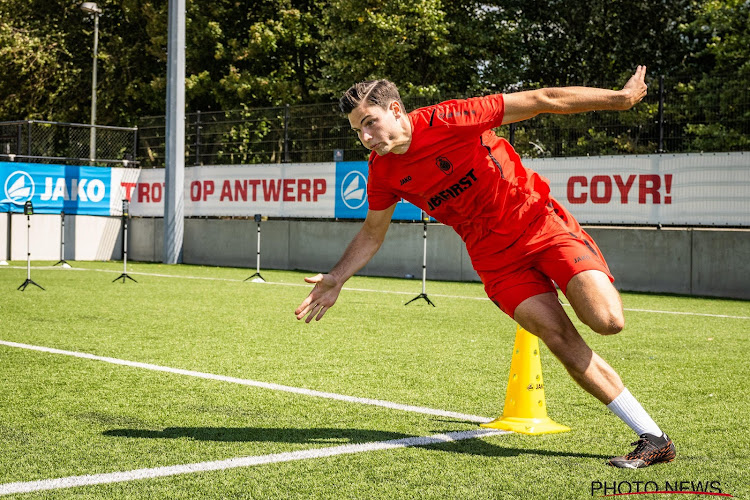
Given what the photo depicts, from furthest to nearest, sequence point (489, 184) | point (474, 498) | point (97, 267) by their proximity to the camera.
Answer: point (97, 267) < point (489, 184) < point (474, 498)

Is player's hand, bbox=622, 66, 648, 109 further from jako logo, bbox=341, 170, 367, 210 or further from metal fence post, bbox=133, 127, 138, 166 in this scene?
metal fence post, bbox=133, 127, 138, 166

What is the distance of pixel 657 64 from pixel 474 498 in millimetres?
30804

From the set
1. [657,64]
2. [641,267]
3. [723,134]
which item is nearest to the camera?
[723,134]

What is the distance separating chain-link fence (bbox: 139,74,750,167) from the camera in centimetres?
1595

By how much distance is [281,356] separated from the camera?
323 inches

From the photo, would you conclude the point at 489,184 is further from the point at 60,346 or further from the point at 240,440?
the point at 60,346

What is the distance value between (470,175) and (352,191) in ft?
54.4

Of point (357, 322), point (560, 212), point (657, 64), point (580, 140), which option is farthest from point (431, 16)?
point (560, 212)

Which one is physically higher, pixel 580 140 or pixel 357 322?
pixel 580 140

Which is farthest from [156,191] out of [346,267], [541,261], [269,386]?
[541,261]

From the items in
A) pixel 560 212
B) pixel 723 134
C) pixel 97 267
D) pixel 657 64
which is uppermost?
pixel 657 64

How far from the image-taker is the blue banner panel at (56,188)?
2378 cm

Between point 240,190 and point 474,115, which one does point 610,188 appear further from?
point 474,115

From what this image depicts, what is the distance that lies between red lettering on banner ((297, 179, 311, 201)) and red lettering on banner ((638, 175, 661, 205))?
8576 mm
